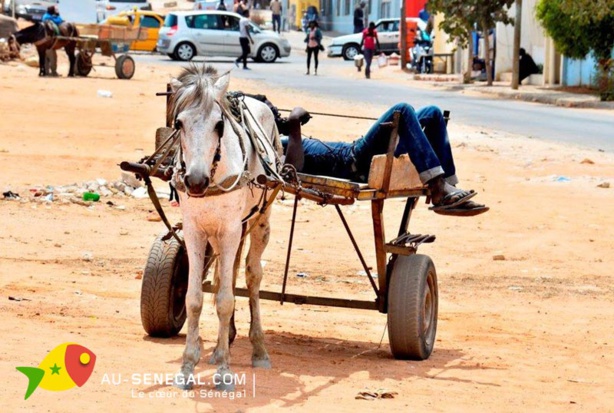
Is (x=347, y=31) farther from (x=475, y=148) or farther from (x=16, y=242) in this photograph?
(x=16, y=242)

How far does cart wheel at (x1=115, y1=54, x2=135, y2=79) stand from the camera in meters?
35.0

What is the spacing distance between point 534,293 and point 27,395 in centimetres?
590

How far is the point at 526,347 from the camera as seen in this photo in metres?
8.92

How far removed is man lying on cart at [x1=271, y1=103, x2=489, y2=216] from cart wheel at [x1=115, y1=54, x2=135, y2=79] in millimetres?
26537

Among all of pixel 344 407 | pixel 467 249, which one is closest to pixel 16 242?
pixel 467 249

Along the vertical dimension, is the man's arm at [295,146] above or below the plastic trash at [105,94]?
above

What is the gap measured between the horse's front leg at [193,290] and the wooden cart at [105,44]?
27718 mm

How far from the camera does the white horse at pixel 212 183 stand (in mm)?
6719

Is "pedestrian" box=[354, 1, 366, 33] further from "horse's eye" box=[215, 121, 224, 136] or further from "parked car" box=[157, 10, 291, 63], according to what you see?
"horse's eye" box=[215, 121, 224, 136]

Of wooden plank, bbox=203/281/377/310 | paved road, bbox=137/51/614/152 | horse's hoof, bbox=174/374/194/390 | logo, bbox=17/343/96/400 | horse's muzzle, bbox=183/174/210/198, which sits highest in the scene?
horse's muzzle, bbox=183/174/210/198

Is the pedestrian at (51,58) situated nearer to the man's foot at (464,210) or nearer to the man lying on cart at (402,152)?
the man lying on cart at (402,152)

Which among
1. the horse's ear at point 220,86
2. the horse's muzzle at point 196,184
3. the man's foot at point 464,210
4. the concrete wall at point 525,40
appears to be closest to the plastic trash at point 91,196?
the man's foot at point 464,210

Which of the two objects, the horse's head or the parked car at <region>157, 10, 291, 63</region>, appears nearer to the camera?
the horse's head

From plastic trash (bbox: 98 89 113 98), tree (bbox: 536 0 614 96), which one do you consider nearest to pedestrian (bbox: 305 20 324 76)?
tree (bbox: 536 0 614 96)
